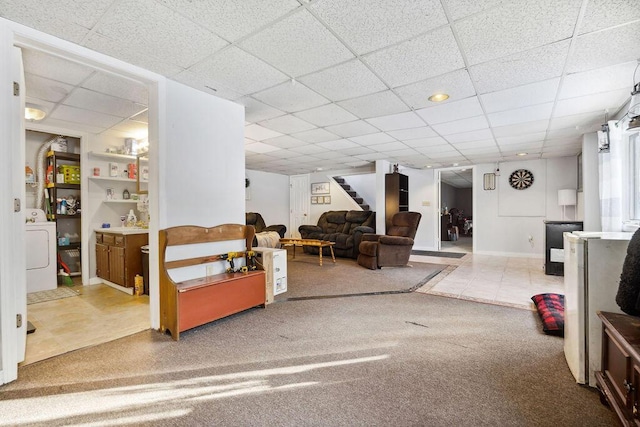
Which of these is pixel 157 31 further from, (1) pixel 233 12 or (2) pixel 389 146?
(2) pixel 389 146

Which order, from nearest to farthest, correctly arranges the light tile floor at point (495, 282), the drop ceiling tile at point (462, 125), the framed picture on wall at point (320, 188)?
the light tile floor at point (495, 282)
the drop ceiling tile at point (462, 125)
the framed picture on wall at point (320, 188)

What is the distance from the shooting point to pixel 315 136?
4.81 meters

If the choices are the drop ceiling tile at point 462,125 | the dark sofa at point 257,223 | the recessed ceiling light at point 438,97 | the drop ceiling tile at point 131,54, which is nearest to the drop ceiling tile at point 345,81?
the recessed ceiling light at point 438,97

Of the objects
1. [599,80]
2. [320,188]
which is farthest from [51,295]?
[320,188]

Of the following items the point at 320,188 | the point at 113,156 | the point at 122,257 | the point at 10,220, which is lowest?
the point at 122,257

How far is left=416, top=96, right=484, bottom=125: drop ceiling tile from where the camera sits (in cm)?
335

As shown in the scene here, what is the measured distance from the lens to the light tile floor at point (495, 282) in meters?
3.65

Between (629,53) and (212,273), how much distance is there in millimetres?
4109

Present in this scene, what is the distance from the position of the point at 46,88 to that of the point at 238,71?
78.4 inches

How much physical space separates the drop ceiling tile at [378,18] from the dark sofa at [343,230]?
472 cm

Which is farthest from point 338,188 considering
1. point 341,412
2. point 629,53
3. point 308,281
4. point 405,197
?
point 341,412

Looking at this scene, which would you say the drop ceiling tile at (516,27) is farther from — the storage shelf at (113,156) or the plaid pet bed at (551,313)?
the storage shelf at (113,156)

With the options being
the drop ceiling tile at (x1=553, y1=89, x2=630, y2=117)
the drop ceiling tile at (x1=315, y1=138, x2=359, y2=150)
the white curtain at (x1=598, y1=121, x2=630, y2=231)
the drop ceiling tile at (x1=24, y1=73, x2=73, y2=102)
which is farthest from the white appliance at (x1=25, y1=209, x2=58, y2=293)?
the white curtain at (x1=598, y1=121, x2=630, y2=231)

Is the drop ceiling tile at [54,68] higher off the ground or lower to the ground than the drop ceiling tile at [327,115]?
lower
